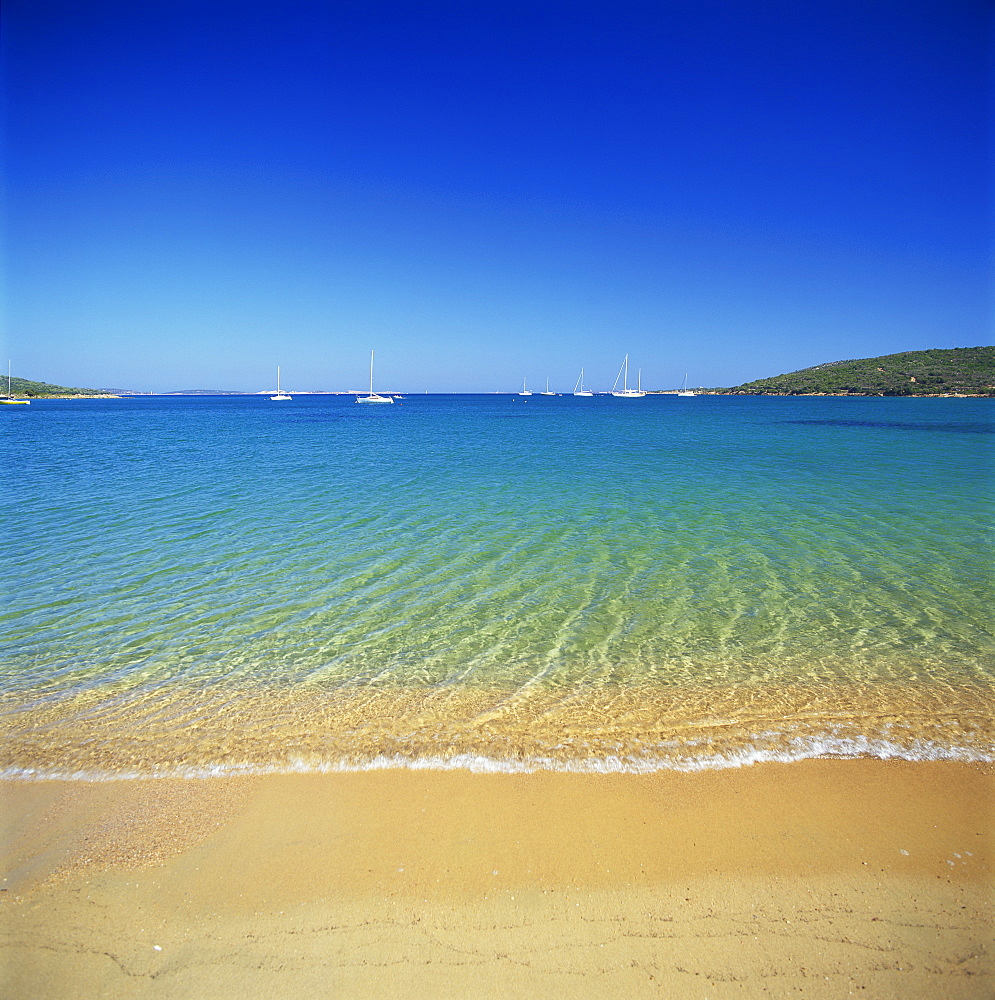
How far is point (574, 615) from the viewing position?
25.8 feet

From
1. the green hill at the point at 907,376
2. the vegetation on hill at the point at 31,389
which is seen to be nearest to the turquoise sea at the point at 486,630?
the green hill at the point at 907,376

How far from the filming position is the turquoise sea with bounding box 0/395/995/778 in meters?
4.98

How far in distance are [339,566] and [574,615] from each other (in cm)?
442

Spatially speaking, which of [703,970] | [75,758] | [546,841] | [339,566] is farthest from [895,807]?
[339,566]

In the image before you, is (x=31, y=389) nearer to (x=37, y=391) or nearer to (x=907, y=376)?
(x=37, y=391)

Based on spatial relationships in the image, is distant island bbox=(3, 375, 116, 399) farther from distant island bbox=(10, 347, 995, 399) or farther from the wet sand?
the wet sand

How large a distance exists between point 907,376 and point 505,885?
152m

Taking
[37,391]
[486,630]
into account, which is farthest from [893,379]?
[37,391]

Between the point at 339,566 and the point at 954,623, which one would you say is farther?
the point at 339,566

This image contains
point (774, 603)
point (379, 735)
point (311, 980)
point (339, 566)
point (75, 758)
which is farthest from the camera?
point (339, 566)

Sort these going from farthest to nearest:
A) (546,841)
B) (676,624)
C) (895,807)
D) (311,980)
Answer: (676,624)
(895,807)
(546,841)
(311,980)

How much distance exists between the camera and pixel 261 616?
7715mm

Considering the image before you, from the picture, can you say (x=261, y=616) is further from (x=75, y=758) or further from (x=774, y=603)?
(x=774, y=603)

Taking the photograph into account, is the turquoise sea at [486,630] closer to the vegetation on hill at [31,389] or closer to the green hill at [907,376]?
the green hill at [907,376]
